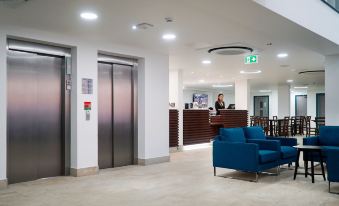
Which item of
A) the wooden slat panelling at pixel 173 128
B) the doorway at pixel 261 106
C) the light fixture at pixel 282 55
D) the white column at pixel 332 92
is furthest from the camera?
the doorway at pixel 261 106

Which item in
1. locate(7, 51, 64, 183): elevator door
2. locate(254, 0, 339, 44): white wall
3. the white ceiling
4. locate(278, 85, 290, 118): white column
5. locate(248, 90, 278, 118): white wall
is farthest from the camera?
locate(248, 90, 278, 118): white wall

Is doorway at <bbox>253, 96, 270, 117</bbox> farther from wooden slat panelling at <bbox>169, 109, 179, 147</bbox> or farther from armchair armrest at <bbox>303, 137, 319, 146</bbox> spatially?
armchair armrest at <bbox>303, 137, 319, 146</bbox>

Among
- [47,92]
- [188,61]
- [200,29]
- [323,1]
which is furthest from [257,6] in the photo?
[188,61]

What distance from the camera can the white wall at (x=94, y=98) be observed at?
5.65 meters

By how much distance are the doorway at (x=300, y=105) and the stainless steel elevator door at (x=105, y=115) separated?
20.1 metres

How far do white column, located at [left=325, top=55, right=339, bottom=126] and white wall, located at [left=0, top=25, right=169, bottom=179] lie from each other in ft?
13.0

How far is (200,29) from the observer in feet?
19.8

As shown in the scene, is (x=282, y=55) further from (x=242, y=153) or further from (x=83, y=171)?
(x=83, y=171)

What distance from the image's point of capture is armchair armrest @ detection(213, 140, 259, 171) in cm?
587

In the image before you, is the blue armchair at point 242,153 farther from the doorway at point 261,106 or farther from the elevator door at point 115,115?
the doorway at point 261,106

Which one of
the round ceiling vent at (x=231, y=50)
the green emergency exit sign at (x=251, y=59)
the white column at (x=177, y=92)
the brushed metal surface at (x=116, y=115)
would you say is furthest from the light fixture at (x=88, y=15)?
the white column at (x=177, y=92)

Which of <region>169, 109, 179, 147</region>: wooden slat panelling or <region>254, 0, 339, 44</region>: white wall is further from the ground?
<region>254, 0, 339, 44</region>: white wall

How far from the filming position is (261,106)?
1057 inches

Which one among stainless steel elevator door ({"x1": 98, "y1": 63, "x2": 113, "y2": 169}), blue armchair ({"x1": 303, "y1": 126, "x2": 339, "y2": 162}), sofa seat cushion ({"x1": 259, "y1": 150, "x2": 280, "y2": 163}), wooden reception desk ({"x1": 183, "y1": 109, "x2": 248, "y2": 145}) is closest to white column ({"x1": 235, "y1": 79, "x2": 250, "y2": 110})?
wooden reception desk ({"x1": 183, "y1": 109, "x2": 248, "y2": 145})
